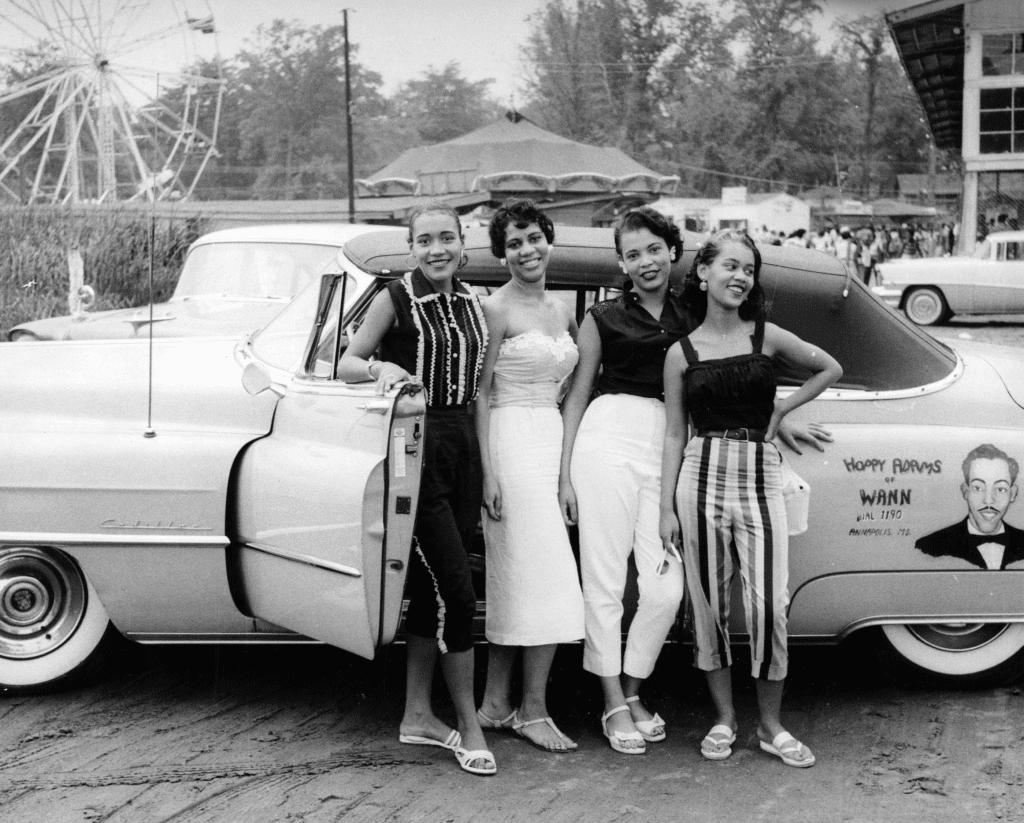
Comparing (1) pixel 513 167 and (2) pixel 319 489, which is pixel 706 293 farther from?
(1) pixel 513 167

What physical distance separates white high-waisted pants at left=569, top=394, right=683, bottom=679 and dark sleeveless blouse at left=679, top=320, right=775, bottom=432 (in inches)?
8.2

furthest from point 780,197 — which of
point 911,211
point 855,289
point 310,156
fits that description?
point 855,289

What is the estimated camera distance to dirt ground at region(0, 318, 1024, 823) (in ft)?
11.6

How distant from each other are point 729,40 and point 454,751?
66.0 m

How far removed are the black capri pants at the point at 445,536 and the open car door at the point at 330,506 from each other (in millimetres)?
173

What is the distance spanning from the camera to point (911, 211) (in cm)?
6506

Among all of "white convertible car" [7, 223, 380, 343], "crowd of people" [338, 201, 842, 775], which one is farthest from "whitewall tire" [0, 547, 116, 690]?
"white convertible car" [7, 223, 380, 343]

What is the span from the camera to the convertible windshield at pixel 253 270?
930 centimetres

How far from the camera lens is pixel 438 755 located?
12.9 ft

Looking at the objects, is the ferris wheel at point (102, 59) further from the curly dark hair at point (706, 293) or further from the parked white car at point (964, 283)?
the curly dark hair at point (706, 293)

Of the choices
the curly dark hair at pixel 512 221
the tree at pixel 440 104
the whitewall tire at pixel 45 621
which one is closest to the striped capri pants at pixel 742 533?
the curly dark hair at pixel 512 221

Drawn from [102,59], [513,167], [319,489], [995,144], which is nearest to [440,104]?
[995,144]

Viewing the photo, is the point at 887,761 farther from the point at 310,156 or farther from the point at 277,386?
the point at 310,156

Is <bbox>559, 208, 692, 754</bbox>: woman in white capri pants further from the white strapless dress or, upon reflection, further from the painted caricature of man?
the painted caricature of man
